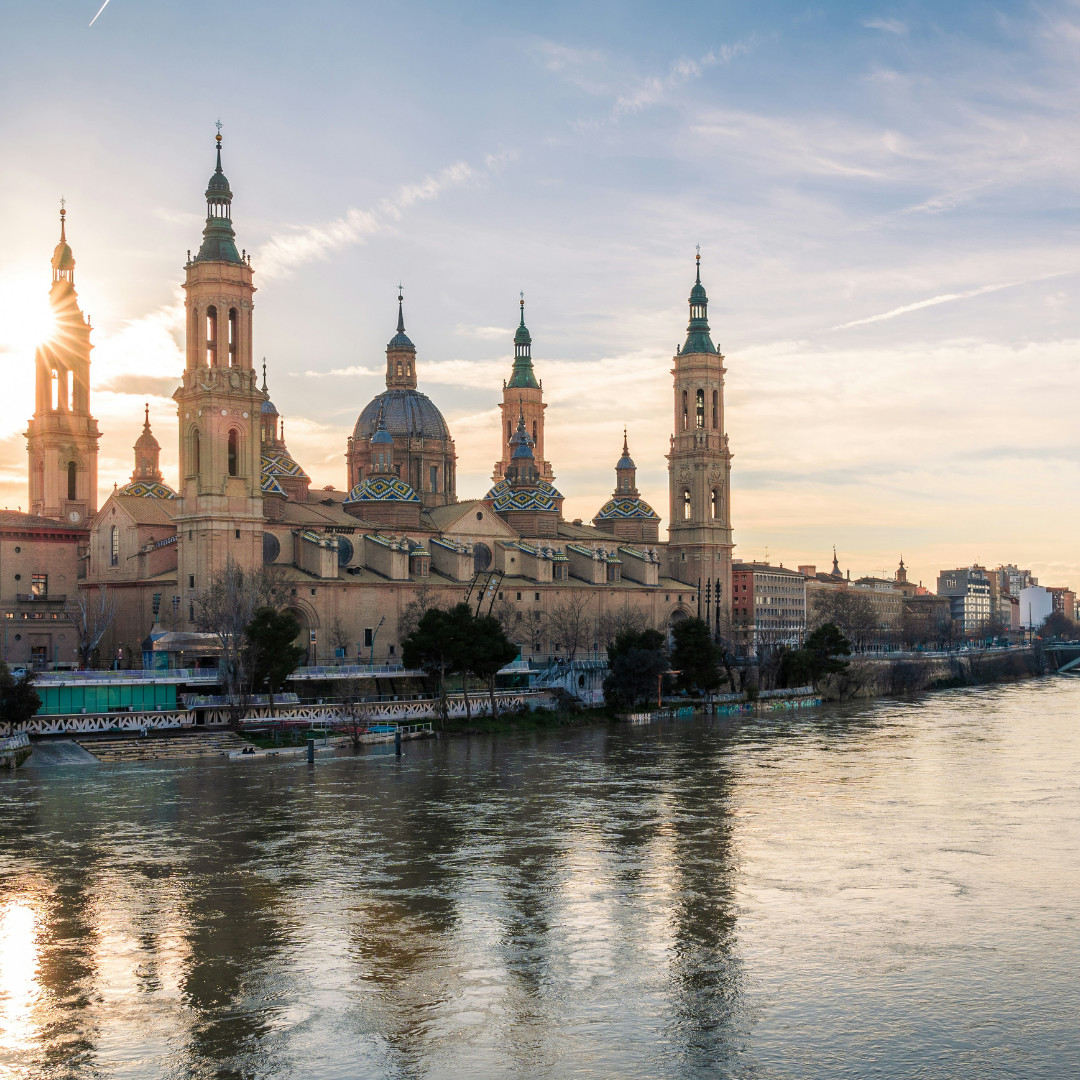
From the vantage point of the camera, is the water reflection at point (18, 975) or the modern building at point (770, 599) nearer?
the water reflection at point (18, 975)

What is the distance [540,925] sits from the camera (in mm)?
27797

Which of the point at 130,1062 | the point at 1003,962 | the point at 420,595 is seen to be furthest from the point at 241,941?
the point at 420,595

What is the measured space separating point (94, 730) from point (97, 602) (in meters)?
22.2

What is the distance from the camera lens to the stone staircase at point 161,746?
175 feet

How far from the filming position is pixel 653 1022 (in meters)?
22.0

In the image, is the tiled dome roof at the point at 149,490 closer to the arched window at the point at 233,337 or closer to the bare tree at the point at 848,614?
the arched window at the point at 233,337

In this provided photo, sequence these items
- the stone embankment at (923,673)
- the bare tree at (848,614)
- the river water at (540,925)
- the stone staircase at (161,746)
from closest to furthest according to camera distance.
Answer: the river water at (540,925)
the stone staircase at (161,746)
the stone embankment at (923,673)
the bare tree at (848,614)

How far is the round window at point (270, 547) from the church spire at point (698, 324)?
44.4 meters

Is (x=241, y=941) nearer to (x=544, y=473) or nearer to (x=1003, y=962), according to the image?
(x=1003, y=962)

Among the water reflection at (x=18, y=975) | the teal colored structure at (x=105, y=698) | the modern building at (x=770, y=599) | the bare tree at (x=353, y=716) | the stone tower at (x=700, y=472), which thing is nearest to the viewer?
the water reflection at (x=18, y=975)

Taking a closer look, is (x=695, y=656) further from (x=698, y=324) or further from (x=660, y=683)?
(x=698, y=324)

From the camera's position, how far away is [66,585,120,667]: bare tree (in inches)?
2763

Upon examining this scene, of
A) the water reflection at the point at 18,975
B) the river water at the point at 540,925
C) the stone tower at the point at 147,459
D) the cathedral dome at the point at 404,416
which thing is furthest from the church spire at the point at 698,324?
the water reflection at the point at 18,975

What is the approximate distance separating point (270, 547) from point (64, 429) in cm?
1718
